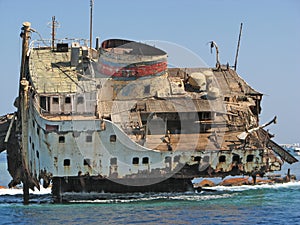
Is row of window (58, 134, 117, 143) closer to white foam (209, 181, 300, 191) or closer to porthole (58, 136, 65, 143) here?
porthole (58, 136, 65, 143)

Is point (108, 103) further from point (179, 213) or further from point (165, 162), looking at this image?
point (179, 213)

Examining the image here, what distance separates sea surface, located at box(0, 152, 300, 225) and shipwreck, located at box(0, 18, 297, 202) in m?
1.35

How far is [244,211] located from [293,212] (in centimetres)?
311

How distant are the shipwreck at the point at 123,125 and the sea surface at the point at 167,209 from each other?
1.35 meters

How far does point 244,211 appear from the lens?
40.9 metres

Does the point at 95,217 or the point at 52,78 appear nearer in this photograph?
the point at 95,217

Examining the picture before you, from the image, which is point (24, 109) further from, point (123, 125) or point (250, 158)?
point (250, 158)

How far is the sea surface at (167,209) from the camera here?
125 feet

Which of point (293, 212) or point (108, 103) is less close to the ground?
point (108, 103)

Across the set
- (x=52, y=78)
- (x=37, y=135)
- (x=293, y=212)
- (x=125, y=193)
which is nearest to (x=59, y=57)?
(x=52, y=78)

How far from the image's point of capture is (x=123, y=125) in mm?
45156

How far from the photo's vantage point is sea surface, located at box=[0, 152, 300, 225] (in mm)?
38156

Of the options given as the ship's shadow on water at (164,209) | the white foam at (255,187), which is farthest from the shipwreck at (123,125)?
Result: the white foam at (255,187)

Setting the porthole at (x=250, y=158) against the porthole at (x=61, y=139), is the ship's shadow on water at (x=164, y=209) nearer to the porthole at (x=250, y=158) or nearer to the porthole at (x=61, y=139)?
the porthole at (x=250, y=158)
